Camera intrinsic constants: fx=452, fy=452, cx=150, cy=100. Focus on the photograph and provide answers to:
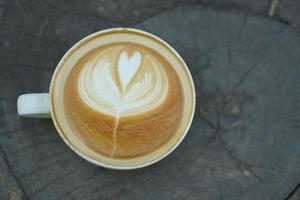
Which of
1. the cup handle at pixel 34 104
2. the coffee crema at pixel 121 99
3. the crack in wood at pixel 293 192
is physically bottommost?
the crack in wood at pixel 293 192

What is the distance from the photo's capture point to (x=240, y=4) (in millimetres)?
1178

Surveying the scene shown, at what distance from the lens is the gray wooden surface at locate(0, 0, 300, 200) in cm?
112

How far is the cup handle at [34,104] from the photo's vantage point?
102 cm

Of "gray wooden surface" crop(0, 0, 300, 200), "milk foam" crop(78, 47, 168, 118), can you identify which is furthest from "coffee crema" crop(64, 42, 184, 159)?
"gray wooden surface" crop(0, 0, 300, 200)

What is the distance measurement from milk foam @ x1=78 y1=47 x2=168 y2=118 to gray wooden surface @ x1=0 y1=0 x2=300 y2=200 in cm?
22

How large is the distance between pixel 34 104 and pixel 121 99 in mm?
221

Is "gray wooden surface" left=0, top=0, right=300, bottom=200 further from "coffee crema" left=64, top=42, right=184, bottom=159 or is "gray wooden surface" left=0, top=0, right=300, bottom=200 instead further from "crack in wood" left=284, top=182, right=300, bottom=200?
"coffee crema" left=64, top=42, right=184, bottom=159

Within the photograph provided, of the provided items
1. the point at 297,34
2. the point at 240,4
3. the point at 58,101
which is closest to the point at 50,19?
the point at 58,101

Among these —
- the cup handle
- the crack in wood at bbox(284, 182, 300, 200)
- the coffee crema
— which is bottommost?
the crack in wood at bbox(284, 182, 300, 200)

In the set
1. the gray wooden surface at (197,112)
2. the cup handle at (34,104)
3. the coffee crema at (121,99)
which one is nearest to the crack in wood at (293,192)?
the gray wooden surface at (197,112)

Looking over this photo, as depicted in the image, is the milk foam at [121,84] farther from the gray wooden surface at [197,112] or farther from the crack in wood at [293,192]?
the crack in wood at [293,192]

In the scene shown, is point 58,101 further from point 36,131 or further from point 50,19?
point 50,19

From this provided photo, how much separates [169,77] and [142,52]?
8 centimetres

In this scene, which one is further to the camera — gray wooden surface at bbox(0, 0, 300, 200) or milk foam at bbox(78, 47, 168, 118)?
gray wooden surface at bbox(0, 0, 300, 200)
